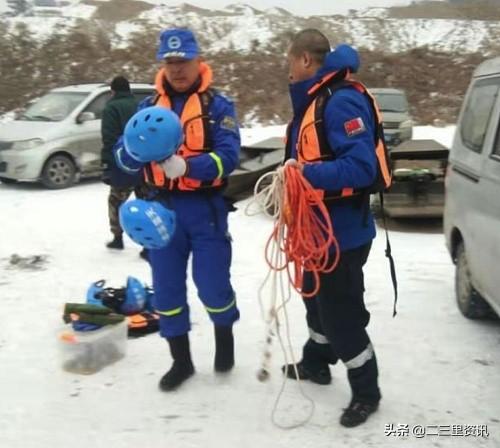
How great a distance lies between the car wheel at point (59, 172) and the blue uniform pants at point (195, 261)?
7.58 meters

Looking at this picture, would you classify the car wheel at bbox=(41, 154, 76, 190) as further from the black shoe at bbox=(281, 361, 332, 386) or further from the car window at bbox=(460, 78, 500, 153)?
the black shoe at bbox=(281, 361, 332, 386)

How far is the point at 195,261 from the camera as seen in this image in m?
3.70

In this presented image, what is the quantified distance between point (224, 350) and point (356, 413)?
3.03ft

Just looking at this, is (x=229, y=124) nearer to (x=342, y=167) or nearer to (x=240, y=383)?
(x=342, y=167)

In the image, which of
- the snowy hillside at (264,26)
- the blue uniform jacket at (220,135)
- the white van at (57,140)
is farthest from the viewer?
the snowy hillside at (264,26)

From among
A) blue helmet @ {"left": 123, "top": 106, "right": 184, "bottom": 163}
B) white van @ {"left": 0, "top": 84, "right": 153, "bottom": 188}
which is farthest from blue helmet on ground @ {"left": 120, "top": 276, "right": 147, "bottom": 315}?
white van @ {"left": 0, "top": 84, "right": 153, "bottom": 188}

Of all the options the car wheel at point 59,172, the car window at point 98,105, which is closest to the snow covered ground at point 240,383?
the car wheel at point 59,172

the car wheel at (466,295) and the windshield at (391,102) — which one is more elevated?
the car wheel at (466,295)

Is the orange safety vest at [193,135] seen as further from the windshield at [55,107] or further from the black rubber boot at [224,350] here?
the windshield at [55,107]

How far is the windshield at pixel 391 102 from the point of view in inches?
582

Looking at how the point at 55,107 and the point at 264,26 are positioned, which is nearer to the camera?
the point at 55,107

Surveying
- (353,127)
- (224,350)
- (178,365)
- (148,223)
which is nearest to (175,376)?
(178,365)

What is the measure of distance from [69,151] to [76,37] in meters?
14.5

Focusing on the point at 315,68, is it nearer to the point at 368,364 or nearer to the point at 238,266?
the point at 368,364
